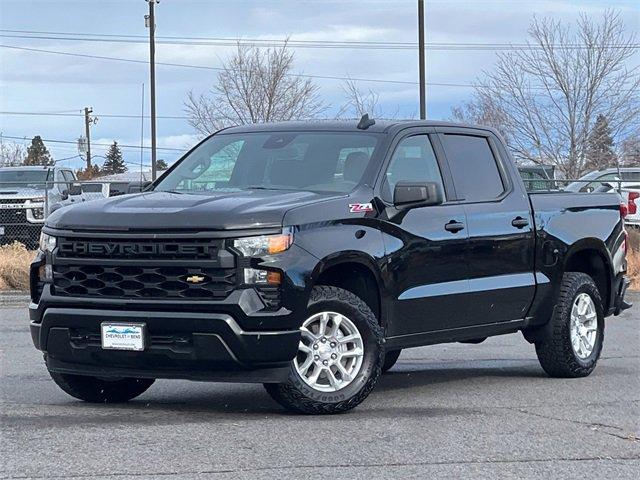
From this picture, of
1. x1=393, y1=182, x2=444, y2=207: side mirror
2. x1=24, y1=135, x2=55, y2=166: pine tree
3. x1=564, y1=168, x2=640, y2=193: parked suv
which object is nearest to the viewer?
x1=393, y1=182, x2=444, y2=207: side mirror

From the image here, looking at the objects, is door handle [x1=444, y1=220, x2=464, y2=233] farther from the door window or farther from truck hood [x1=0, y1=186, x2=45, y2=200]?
truck hood [x1=0, y1=186, x2=45, y2=200]

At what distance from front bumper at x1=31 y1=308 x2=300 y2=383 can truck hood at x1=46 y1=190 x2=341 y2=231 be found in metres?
0.53

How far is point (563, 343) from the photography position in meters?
9.78

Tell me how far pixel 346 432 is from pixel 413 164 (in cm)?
247

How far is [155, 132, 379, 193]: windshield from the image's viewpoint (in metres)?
8.43

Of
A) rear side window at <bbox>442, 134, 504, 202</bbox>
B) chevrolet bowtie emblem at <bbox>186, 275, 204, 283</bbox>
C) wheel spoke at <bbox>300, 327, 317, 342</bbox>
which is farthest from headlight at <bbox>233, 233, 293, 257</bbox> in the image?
rear side window at <bbox>442, 134, 504, 202</bbox>

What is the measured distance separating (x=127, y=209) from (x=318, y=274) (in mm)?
1249

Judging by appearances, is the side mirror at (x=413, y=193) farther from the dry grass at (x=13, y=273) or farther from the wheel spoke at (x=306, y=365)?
the dry grass at (x=13, y=273)

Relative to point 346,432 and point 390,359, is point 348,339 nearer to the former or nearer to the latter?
point 346,432

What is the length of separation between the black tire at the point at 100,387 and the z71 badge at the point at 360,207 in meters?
1.72

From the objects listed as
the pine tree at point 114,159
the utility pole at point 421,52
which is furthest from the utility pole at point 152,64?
the pine tree at point 114,159

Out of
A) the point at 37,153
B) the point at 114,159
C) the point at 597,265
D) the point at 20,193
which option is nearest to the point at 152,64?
the point at 20,193

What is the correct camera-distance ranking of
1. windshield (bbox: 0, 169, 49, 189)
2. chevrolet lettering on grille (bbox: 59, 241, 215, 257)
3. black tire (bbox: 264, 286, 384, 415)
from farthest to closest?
windshield (bbox: 0, 169, 49, 189)
black tire (bbox: 264, 286, 384, 415)
chevrolet lettering on grille (bbox: 59, 241, 215, 257)

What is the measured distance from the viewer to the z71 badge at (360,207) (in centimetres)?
791
